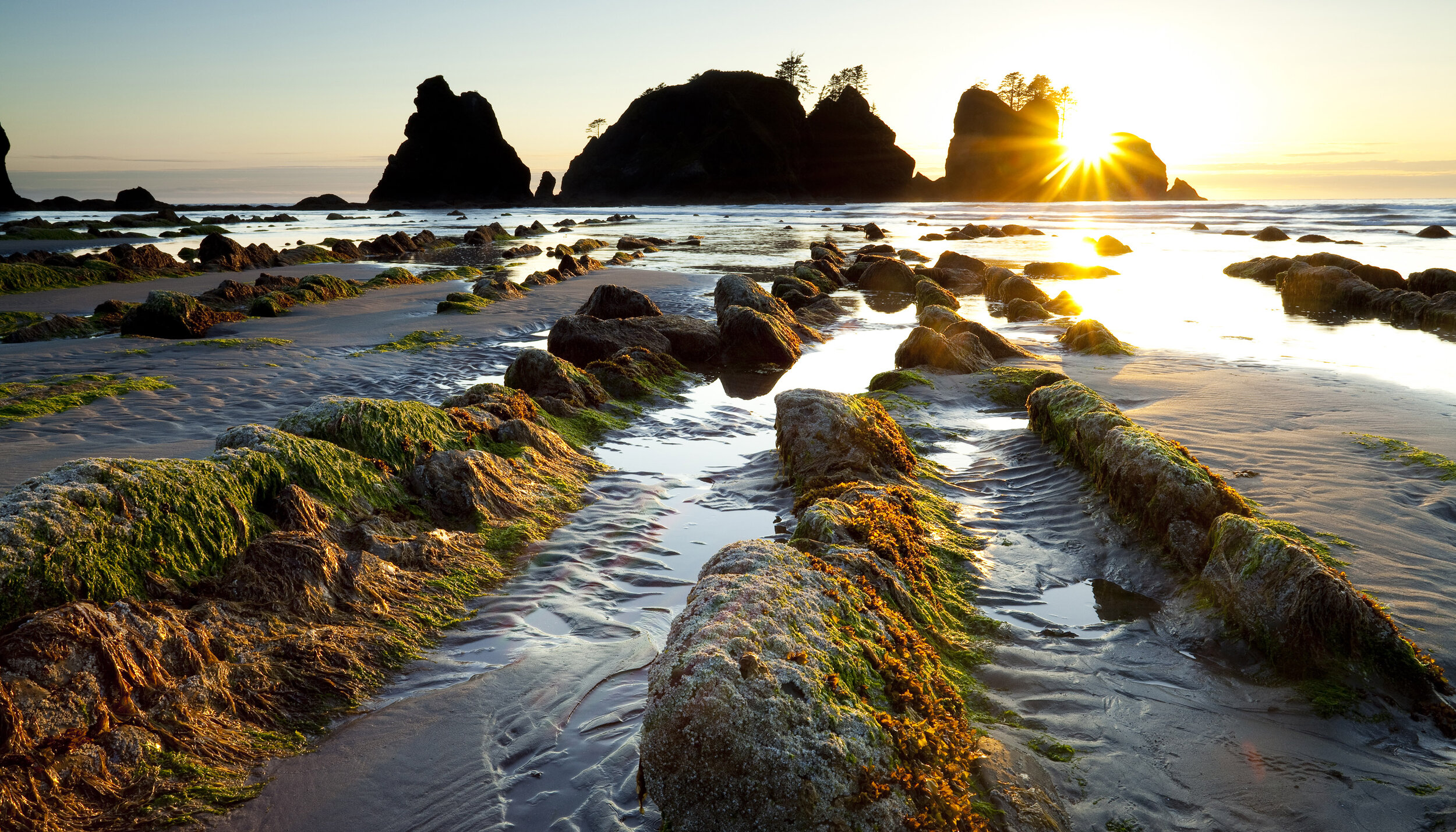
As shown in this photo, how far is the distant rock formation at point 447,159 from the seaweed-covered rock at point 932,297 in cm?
A: 11531

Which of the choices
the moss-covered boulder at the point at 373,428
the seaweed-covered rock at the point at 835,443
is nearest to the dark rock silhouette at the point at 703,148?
the seaweed-covered rock at the point at 835,443

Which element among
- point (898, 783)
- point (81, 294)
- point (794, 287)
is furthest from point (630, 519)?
point (81, 294)

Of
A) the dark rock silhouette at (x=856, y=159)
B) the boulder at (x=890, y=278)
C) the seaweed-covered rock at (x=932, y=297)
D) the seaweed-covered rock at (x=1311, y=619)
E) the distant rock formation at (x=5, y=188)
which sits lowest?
the seaweed-covered rock at (x=1311, y=619)

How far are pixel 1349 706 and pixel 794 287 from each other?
51.6 ft

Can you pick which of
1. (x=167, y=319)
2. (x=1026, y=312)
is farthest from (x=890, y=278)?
(x=167, y=319)

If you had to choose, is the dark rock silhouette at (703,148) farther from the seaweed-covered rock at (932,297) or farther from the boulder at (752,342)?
the boulder at (752,342)

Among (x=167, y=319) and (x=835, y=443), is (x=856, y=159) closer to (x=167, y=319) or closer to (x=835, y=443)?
(x=167, y=319)

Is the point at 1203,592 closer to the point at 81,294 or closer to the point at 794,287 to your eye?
the point at 794,287

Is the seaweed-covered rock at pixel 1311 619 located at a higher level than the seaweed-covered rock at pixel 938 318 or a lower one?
lower

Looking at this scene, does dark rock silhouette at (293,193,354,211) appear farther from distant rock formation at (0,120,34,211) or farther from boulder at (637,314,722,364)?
boulder at (637,314,722,364)

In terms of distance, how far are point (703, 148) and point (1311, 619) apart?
399 feet

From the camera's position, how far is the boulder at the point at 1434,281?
55.7ft

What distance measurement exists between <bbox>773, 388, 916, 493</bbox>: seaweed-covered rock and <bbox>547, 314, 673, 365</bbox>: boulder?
16.1 feet

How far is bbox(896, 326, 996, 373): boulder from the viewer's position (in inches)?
434
